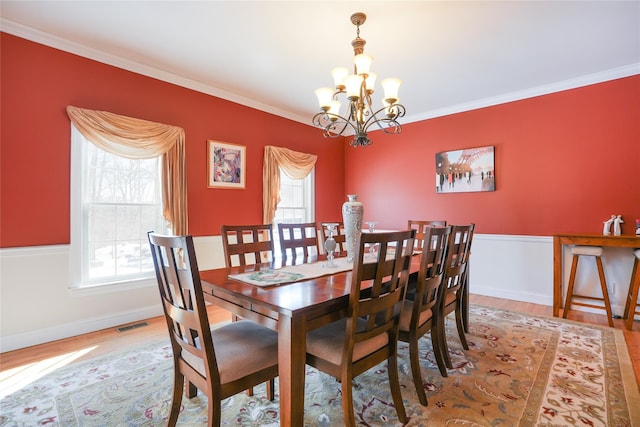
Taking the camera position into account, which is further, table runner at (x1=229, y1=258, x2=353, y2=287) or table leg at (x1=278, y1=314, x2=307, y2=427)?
table runner at (x1=229, y1=258, x2=353, y2=287)

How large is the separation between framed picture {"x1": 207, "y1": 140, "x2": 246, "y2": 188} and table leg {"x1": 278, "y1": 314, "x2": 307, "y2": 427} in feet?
9.51

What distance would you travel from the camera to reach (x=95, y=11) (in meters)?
2.32

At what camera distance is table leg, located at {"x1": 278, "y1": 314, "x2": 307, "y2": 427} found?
4.17 feet

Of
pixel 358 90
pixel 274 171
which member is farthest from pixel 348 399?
pixel 274 171

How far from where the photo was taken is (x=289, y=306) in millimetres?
1279

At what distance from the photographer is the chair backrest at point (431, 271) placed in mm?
1739

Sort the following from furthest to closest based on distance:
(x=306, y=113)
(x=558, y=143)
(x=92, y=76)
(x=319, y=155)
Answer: (x=319, y=155)
(x=306, y=113)
(x=558, y=143)
(x=92, y=76)

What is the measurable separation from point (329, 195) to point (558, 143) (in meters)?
3.29

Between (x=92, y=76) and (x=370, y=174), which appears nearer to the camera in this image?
(x=92, y=76)

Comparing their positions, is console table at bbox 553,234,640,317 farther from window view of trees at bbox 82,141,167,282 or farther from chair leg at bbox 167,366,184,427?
window view of trees at bbox 82,141,167,282

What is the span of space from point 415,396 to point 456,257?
3.20 feet

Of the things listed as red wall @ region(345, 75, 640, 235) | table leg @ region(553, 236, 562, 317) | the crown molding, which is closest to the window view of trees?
the crown molding

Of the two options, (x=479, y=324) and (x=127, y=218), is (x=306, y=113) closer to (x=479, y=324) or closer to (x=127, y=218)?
(x=127, y=218)

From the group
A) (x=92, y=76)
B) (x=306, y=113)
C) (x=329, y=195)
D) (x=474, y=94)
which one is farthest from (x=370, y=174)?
(x=92, y=76)
